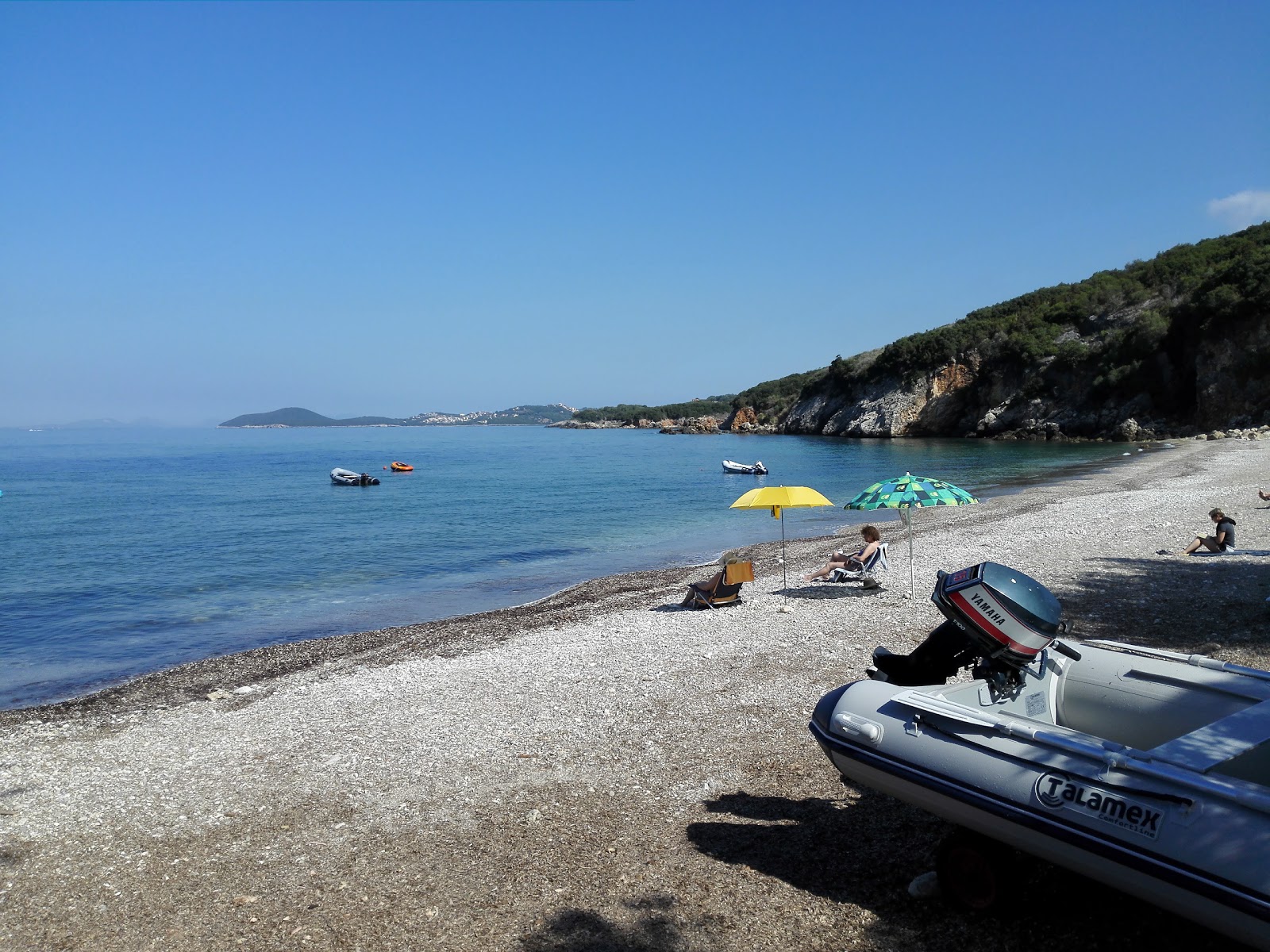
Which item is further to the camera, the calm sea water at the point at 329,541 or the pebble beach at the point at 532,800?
the calm sea water at the point at 329,541

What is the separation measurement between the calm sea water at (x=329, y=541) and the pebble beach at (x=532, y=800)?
4681mm

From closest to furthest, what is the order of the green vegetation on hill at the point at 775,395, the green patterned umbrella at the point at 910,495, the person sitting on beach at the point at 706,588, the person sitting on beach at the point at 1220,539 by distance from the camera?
the green patterned umbrella at the point at 910,495
the person sitting on beach at the point at 706,588
the person sitting on beach at the point at 1220,539
the green vegetation on hill at the point at 775,395

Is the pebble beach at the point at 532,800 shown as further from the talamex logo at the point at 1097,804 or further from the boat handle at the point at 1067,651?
the boat handle at the point at 1067,651

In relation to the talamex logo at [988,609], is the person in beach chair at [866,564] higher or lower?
lower

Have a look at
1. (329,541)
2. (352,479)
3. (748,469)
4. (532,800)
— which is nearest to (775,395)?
(748,469)

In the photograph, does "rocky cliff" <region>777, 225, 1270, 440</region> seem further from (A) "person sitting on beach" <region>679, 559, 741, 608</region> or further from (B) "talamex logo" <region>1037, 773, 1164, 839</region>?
(B) "talamex logo" <region>1037, 773, 1164, 839</region>

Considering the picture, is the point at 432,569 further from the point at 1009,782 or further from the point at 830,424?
the point at 830,424

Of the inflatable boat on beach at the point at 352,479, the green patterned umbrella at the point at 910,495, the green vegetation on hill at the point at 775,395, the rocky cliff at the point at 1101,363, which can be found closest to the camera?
the green patterned umbrella at the point at 910,495

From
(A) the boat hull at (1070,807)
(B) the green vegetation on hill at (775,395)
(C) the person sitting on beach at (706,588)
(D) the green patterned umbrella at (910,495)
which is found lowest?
(C) the person sitting on beach at (706,588)

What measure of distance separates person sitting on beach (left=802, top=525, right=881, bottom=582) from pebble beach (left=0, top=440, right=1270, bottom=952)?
0.54m

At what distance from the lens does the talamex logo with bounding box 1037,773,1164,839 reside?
3838 mm

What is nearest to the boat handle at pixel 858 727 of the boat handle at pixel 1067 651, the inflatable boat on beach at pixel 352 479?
the boat handle at pixel 1067 651

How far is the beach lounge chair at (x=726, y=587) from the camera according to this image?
1362 centimetres

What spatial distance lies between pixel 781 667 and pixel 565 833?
4381 millimetres
